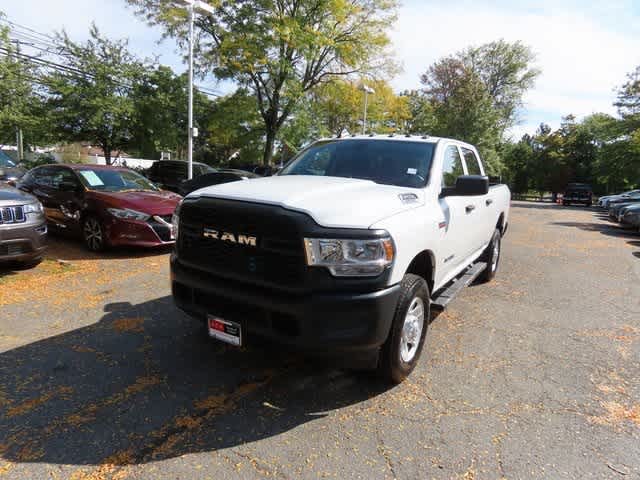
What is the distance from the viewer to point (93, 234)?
6988 millimetres

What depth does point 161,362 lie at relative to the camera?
340 cm

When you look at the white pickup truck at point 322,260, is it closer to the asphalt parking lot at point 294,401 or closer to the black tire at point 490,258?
the asphalt parking lot at point 294,401

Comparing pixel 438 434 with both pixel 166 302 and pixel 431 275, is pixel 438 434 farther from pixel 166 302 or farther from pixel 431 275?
pixel 166 302

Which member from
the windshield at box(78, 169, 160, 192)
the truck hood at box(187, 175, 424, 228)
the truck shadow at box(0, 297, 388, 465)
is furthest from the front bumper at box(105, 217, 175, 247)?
the truck hood at box(187, 175, 424, 228)

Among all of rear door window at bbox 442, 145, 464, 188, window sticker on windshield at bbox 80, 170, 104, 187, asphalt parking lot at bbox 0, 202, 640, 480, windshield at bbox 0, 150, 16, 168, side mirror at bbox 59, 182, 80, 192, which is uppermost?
windshield at bbox 0, 150, 16, 168

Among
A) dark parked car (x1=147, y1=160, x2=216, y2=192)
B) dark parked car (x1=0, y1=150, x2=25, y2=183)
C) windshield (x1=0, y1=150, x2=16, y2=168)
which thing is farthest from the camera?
dark parked car (x1=147, y1=160, x2=216, y2=192)

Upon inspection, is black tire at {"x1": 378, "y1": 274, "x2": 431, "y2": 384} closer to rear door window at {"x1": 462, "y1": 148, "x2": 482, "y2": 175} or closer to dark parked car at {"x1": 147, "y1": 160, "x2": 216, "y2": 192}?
rear door window at {"x1": 462, "y1": 148, "x2": 482, "y2": 175}

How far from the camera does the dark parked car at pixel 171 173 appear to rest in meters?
15.9

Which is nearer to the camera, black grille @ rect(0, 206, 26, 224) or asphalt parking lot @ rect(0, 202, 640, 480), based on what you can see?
asphalt parking lot @ rect(0, 202, 640, 480)

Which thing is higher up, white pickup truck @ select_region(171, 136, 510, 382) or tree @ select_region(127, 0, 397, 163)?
tree @ select_region(127, 0, 397, 163)

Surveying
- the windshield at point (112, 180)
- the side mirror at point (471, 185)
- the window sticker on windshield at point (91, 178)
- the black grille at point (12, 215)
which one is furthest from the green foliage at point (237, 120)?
the side mirror at point (471, 185)

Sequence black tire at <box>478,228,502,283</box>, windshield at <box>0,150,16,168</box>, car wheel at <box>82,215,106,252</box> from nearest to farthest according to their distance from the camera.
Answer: black tire at <box>478,228,502,283</box> → car wheel at <box>82,215,106,252</box> → windshield at <box>0,150,16,168</box>

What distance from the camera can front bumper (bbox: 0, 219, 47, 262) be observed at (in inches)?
201

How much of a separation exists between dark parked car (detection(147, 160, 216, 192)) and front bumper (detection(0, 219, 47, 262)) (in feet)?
33.8
